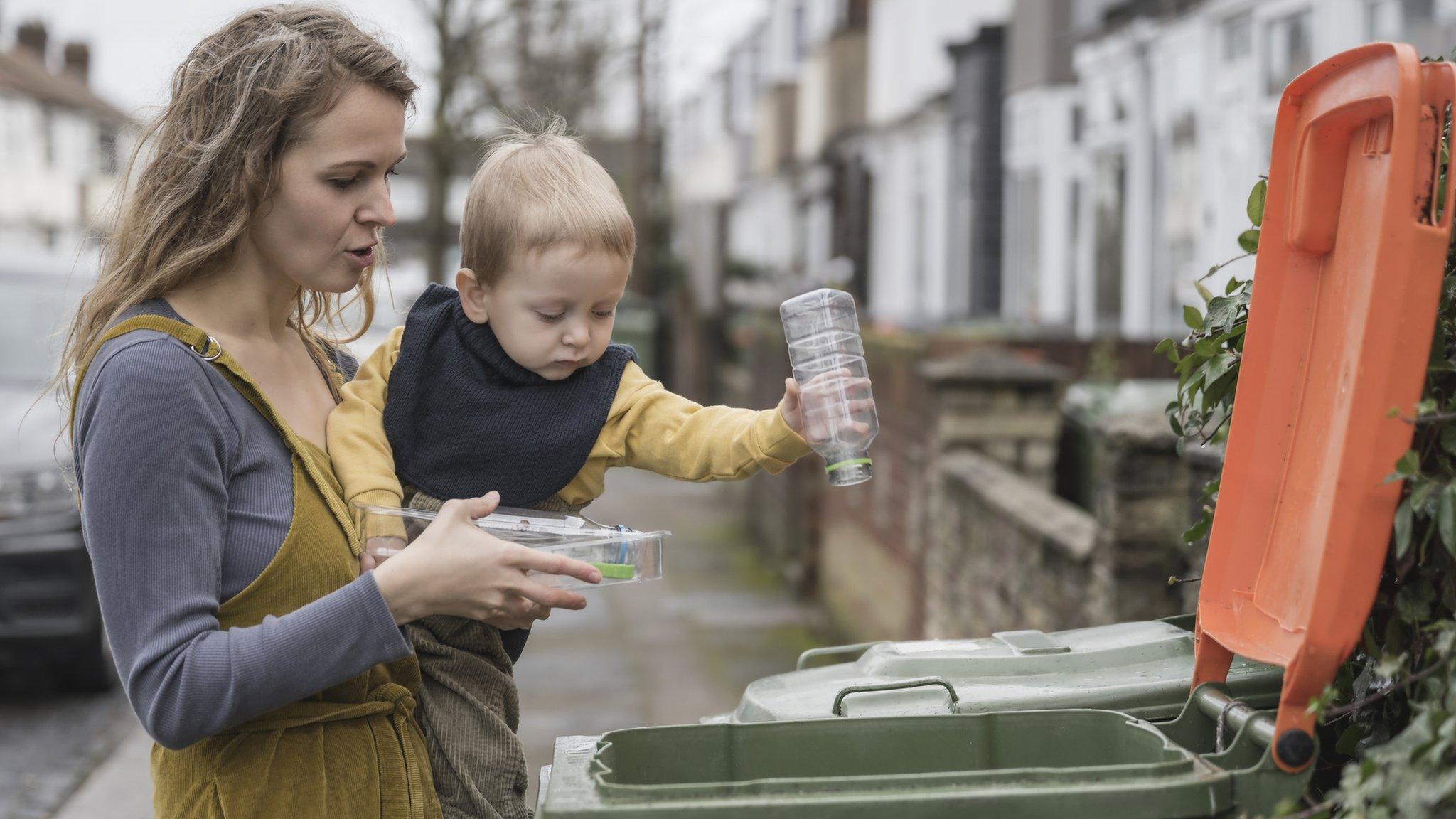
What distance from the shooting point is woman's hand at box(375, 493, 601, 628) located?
168 centimetres

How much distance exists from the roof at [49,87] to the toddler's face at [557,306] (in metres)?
41.7

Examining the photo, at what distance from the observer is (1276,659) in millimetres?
1610

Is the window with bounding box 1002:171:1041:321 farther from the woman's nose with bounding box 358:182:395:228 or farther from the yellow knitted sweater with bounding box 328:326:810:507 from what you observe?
the woman's nose with bounding box 358:182:395:228

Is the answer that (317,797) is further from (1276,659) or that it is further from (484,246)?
(1276,659)

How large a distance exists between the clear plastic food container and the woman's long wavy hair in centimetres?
41

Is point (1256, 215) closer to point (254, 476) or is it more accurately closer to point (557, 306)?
point (557, 306)

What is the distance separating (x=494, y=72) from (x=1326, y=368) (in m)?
16.0

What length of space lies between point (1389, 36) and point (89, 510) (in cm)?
683

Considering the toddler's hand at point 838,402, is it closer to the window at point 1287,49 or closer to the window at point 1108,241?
the window at point 1287,49

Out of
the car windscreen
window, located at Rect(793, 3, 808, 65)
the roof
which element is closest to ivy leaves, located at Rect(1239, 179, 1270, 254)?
the car windscreen

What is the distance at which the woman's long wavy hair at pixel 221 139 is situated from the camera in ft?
5.94

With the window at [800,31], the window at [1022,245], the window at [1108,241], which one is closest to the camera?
the window at [1108,241]

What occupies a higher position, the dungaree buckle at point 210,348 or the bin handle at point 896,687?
the dungaree buckle at point 210,348

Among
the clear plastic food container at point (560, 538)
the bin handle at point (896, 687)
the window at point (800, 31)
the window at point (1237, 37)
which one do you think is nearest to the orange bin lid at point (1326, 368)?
the bin handle at point (896, 687)
